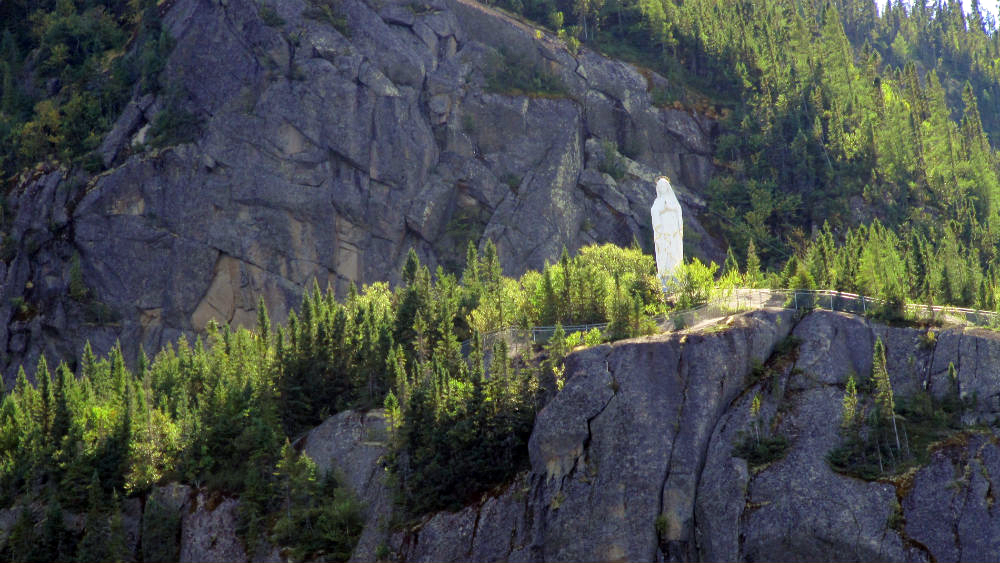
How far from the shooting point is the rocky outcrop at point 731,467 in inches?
2416

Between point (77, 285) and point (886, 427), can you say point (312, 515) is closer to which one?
point (886, 427)

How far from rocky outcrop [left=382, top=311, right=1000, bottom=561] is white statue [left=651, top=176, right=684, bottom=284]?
12770 mm

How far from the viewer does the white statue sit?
84.7 meters

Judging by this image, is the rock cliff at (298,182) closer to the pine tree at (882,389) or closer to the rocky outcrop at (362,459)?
the rocky outcrop at (362,459)

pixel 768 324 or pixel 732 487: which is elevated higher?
pixel 768 324

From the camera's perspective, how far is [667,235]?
85188 mm

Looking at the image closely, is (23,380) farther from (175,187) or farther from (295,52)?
(295,52)

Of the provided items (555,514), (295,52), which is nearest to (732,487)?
(555,514)

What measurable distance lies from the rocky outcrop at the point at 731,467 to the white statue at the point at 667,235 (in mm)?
12770

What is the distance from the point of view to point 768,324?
71.6 m

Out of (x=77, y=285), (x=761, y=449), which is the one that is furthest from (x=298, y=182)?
(x=761, y=449)

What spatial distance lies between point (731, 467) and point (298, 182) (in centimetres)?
5794

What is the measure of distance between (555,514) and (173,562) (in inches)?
798

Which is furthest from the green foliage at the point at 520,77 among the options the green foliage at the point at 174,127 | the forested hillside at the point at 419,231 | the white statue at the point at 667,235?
the white statue at the point at 667,235
